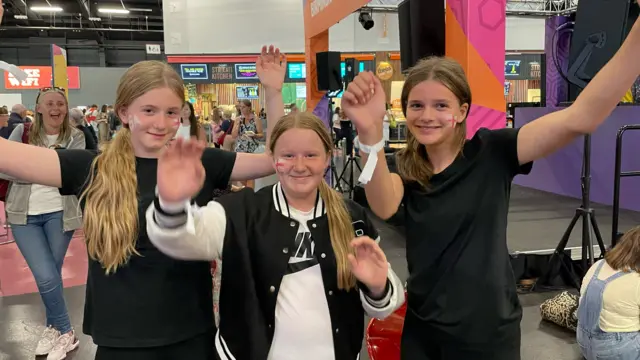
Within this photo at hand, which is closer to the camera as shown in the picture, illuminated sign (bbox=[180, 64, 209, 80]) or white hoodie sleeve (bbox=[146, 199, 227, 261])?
white hoodie sleeve (bbox=[146, 199, 227, 261])

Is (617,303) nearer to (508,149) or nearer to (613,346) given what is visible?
(613,346)

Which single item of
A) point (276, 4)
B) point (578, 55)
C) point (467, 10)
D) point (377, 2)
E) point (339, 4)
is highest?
point (276, 4)

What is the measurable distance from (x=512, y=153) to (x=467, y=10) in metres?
1.85

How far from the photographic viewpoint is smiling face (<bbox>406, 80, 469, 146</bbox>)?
1.43 m

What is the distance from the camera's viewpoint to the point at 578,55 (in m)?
3.07

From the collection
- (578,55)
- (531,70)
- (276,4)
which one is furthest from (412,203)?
(531,70)

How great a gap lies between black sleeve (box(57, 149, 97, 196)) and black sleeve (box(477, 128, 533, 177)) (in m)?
1.14

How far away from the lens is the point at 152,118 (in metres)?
1.43

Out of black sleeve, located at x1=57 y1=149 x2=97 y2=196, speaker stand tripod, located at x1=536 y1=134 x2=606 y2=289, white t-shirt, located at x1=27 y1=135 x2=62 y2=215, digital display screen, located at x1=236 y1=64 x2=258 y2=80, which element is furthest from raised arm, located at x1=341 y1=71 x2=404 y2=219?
digital display screen, located at x1=236 y1=64 x2=258 y2=80

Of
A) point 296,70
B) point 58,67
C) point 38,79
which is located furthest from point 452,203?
point 38,79

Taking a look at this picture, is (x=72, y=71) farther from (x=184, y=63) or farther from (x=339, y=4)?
(x=339, y=4)

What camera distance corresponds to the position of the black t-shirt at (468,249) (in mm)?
1361

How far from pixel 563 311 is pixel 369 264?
2.85 m

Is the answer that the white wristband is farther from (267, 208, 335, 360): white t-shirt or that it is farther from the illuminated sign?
the illuminated sign
